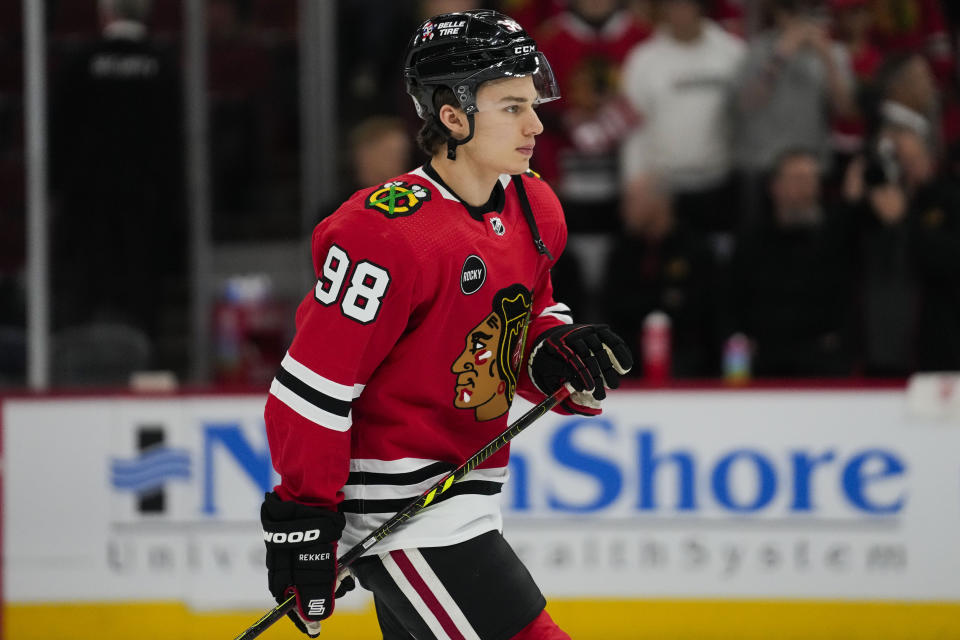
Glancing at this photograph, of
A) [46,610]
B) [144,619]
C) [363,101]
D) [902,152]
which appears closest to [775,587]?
[902,152]

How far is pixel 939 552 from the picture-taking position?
4.16 metres

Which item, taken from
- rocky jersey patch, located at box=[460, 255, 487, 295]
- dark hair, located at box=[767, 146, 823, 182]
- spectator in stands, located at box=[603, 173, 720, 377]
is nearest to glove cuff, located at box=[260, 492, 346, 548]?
rocky jersey patch, located at box=[460, 255, 487, 295]

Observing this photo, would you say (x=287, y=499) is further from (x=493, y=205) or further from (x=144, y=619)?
(x=144, y=619)

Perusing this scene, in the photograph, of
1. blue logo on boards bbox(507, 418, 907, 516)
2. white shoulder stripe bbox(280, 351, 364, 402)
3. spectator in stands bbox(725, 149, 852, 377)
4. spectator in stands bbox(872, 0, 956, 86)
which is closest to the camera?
white shoulder stripe bbox(280, 351, 364, 402)

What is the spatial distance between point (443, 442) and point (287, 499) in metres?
0.26

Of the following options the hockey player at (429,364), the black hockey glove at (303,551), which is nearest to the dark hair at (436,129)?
the hockey player at (429,364)

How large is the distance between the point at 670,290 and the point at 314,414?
2.79m

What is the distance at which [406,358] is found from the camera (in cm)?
221

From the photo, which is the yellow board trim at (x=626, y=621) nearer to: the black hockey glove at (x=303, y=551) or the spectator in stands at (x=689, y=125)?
the spectator in stands at (x=689, y=125)

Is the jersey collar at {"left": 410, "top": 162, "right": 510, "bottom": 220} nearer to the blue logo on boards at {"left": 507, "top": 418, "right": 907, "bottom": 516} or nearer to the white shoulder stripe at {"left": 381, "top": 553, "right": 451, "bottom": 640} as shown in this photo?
the white shoulder stripe at {"left": 381, "top": 553, "right": 451, "bottom": 640}

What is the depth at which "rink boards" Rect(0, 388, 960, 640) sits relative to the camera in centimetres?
418

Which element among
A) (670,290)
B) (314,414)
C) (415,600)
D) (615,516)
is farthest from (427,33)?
(670,290)

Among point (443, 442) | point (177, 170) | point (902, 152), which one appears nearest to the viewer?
point (443, 442)

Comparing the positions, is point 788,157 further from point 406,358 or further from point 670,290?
point 406,358
